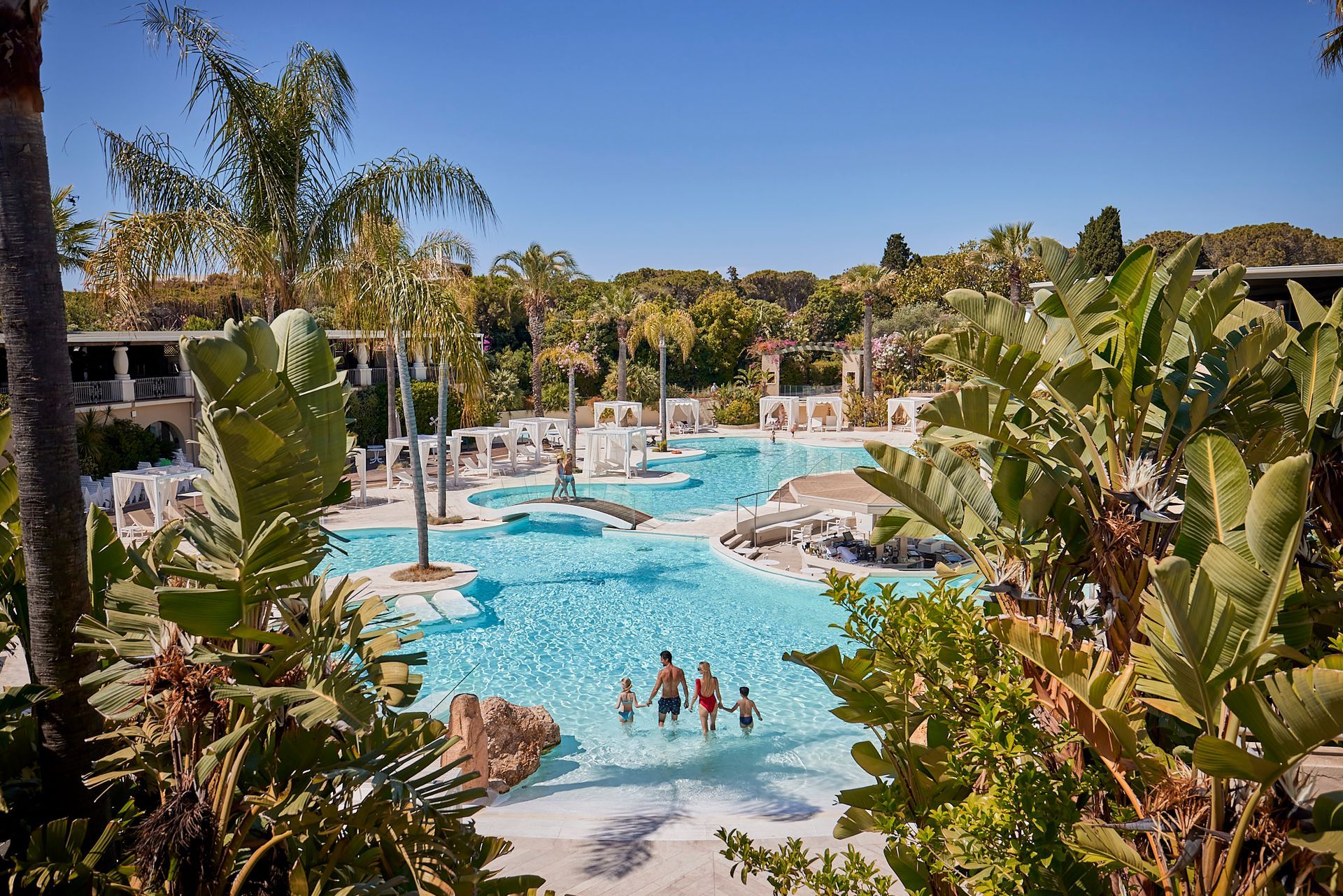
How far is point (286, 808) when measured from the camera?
308 centimetres

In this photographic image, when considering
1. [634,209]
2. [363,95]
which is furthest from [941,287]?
[363,95]

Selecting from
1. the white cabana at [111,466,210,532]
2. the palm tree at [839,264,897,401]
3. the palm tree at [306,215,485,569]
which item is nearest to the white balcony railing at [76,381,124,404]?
the white cabana at [111,466,210,532]

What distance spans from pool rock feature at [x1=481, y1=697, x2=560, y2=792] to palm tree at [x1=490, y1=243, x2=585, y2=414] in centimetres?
2476

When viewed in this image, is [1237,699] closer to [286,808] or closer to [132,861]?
[286,808]

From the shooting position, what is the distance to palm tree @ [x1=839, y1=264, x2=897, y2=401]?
3666 cm

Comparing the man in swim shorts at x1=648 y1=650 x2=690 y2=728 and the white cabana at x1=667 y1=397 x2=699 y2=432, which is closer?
the man in swim shorts at x1=648 y1=650 x2=690 y2=728

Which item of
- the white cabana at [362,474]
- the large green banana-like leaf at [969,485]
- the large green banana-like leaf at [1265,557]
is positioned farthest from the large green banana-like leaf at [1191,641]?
the white cabana at [362,474]

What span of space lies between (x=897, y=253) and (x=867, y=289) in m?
24.9

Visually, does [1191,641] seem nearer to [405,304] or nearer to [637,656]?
[637,656]

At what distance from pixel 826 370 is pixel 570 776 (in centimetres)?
3782

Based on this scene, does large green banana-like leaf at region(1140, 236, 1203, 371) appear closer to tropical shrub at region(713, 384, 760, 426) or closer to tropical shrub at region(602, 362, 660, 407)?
tropical shrub at region(713, 384, 760, 426)

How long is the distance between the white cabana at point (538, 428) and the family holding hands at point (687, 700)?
1764 cm

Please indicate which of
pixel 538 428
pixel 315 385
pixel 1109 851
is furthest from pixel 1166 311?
pixel 538 428

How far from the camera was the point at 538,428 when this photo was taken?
2745 centimetres
